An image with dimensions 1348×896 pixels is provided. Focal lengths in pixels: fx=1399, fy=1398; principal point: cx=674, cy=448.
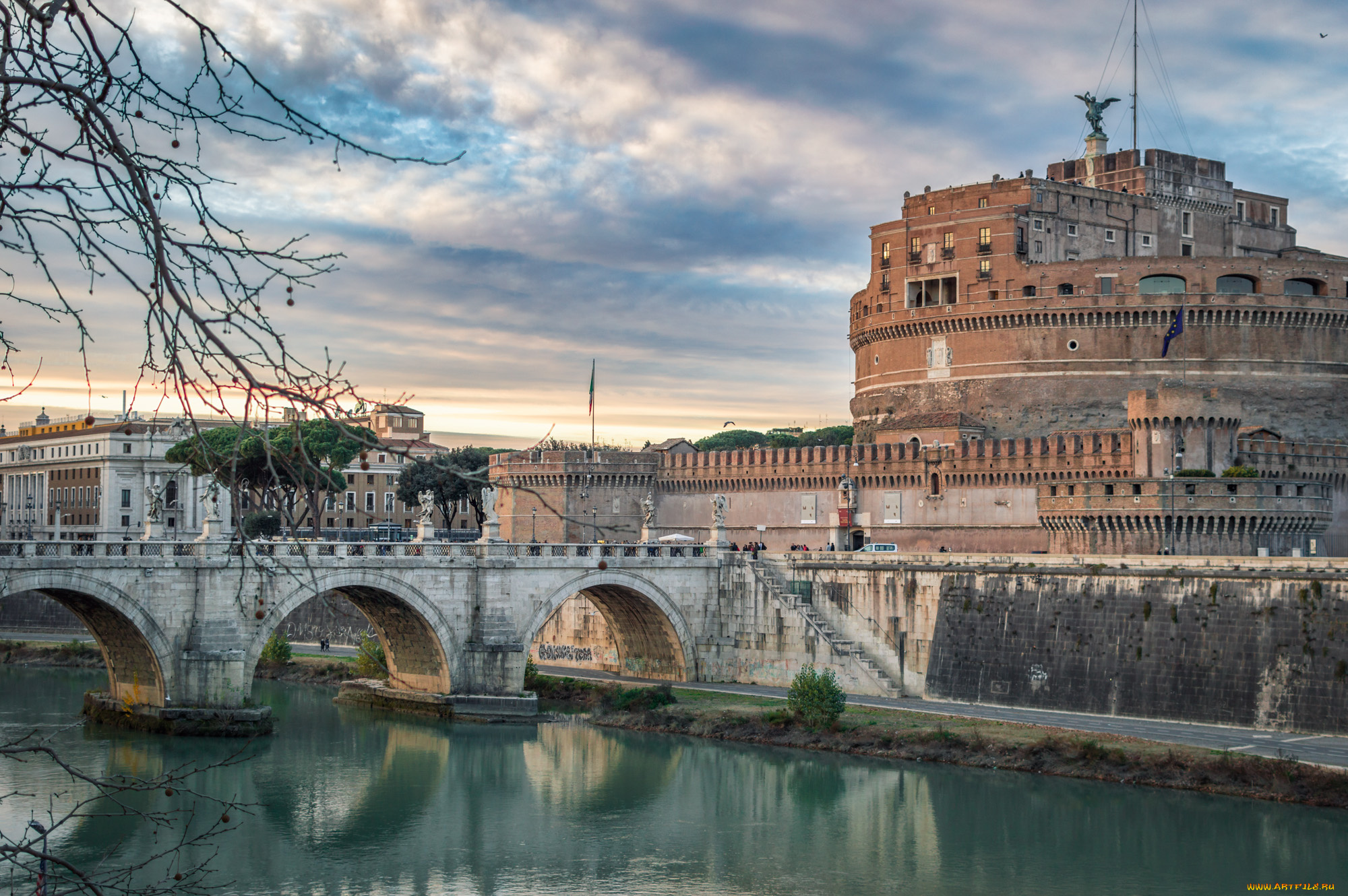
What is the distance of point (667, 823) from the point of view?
2778 cm

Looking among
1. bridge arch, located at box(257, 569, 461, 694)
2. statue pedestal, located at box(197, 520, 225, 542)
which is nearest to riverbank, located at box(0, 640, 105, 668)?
bridge arch, located at box(257, 569, 461, 694)

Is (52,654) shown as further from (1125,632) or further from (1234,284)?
(1234,284)

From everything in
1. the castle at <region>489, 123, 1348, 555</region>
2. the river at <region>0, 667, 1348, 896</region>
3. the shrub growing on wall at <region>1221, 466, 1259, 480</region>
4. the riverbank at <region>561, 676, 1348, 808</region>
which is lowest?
the river at <region>0, 667, 1348, 896</region>

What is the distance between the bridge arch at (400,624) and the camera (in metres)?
36.2

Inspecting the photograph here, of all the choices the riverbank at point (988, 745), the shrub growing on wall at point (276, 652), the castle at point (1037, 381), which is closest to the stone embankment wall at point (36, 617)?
the shrub growing on wall at point (276, 652)

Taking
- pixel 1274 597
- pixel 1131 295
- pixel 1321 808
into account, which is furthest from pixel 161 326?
pixel 1131 295

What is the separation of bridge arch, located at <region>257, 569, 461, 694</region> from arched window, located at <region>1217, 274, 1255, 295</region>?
3583cm

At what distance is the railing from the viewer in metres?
33.0

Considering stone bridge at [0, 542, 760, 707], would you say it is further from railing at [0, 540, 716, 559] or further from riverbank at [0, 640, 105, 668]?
riverbank at [0, 640, 105, 668]

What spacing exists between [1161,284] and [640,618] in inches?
1058

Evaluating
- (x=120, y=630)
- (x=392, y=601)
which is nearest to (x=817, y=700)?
(x=392, y=601)

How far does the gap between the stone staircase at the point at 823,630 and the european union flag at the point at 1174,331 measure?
63.6 feet

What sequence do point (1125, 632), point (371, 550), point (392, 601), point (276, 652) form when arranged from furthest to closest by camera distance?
point (276, 652) → point (392, 601) → point (371, 550) → point (1125, 632)

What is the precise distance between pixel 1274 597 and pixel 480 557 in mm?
20558
